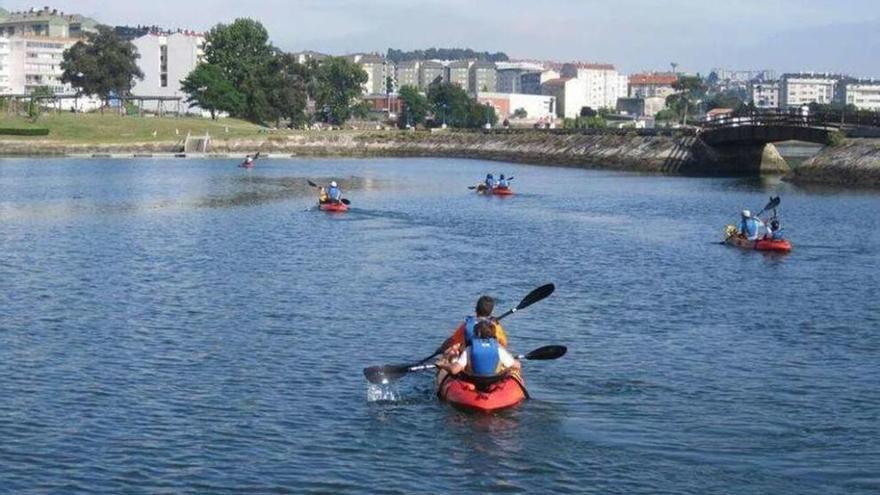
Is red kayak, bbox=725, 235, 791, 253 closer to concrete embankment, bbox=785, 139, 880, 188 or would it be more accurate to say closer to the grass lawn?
concrete embankment, bbox=785, 139, 880, 188

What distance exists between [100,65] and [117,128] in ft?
92.3

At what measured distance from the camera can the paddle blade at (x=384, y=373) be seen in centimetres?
2689

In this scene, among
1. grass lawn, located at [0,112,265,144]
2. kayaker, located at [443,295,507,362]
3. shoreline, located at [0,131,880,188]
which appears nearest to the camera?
kayaker, located at [443,295,507,362]

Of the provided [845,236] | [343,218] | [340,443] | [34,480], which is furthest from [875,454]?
[343,218]

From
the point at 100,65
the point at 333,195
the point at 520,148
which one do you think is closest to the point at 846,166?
the point at 333,195

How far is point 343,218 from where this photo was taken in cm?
6906

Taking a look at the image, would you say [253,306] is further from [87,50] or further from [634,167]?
[87,50]

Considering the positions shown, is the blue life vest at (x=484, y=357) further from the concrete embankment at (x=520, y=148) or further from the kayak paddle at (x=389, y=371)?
the concrete embankment at (x=520, y=148)

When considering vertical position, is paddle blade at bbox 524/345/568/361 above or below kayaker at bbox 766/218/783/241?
below

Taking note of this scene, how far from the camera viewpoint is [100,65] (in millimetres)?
186000

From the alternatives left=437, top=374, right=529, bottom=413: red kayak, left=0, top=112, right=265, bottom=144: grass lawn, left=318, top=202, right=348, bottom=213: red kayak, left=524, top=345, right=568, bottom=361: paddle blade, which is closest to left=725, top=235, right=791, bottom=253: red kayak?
left=318, top=202, right=348, bottom=213: red kayak

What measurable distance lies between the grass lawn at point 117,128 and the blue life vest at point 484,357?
131172 mm

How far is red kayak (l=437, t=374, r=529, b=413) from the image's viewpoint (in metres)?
25.8

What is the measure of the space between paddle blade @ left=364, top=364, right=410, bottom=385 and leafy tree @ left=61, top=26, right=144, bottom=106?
16589cm
